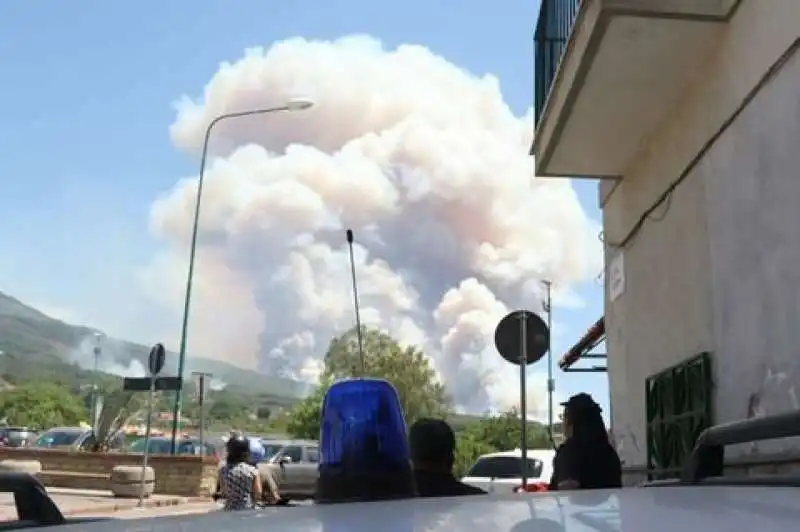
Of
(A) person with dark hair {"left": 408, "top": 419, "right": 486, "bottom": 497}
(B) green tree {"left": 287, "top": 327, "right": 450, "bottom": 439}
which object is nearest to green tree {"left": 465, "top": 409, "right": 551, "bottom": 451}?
(B) green tree {"left": 287, "top": 327, "right": 450, "bottom": 439}

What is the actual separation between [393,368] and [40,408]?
204ft

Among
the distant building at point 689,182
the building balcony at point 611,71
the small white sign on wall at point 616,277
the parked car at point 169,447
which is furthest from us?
the parked car at point 169,447

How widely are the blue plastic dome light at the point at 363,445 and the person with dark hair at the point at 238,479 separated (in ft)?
17.3

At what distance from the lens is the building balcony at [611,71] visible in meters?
7.16

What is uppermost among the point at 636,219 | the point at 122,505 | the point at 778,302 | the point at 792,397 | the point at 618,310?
the point at 636,219

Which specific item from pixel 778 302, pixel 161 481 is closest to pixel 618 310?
pixel 778 302

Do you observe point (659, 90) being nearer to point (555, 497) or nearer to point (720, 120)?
point (720, 120)

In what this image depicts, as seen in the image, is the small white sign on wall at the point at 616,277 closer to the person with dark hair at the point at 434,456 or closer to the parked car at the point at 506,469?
the parked car at the point at 506,469

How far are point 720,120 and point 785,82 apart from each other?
1298 millimetres

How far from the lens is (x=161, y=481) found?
23.0 metres

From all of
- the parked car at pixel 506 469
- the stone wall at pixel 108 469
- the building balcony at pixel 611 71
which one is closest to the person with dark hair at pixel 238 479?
the building balcony at pixel 611 71

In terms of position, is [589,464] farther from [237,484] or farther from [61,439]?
[61,439]

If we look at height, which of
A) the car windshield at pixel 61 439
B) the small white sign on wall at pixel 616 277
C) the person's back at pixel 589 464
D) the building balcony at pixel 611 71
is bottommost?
the person's back at pixel 589 464

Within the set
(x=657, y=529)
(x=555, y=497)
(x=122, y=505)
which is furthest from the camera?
(x=122, y=505)
